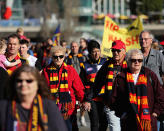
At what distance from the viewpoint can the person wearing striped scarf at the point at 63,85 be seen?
6.31m

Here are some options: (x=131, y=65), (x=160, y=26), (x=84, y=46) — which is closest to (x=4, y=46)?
(x=131, y=65)

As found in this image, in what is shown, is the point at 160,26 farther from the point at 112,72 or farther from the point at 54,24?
the point at 112,72

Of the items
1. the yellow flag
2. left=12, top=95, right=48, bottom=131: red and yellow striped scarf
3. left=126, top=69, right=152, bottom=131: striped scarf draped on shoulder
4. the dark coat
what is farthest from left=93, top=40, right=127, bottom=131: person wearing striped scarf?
the yellow flag

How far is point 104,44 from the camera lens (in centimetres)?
1016

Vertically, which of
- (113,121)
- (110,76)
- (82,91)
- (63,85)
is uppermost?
(110,76)

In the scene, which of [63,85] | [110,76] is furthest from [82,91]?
[110,76]

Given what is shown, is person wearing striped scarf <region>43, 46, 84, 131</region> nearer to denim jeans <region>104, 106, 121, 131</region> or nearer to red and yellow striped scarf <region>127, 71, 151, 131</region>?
denim jeans <region>104, 106, 121, 131</region>

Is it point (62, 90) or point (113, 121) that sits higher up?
point (62, 90)

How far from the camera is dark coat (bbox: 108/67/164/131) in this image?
5.27m

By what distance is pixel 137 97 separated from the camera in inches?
206

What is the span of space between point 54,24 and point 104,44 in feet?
163

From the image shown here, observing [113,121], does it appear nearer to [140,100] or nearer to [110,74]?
[110,74]

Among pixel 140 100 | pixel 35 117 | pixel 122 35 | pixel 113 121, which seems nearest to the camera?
pixel 35 117

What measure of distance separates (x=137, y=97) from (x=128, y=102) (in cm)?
13
